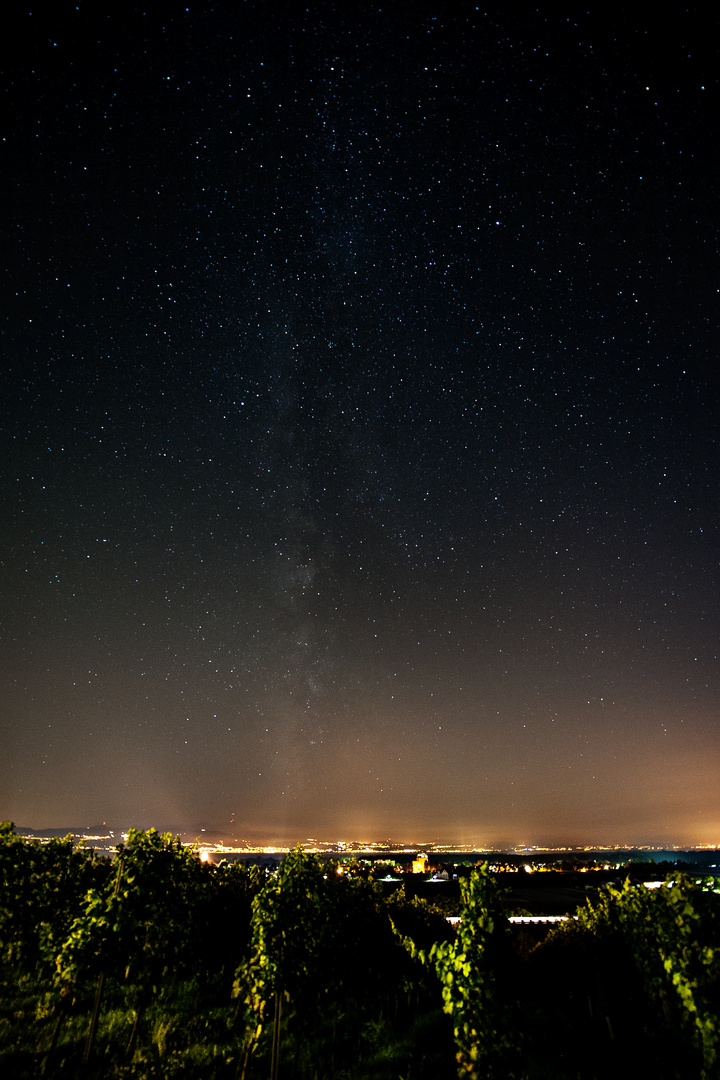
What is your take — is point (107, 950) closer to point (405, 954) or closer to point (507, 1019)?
point (507, 1019)

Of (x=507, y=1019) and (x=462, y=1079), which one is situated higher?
(x=507, y=1019)

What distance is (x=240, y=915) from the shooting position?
2719 cm

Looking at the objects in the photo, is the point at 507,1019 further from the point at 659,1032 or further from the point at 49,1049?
the point at 49,1049

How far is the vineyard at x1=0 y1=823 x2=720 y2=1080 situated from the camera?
8.25 metres

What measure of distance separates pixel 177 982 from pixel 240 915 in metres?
8.21

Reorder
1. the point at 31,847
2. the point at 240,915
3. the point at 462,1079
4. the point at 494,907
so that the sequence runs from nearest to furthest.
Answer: the point at 462,1079 → the point at 494,907 → the point at 31,847 → the point at 240,915

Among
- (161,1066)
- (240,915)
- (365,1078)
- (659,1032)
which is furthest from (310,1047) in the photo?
(240,915)

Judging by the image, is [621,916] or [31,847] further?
[31,847]

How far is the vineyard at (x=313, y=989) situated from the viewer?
27.1ft

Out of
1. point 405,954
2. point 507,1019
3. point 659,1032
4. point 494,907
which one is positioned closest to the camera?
point 507,1019

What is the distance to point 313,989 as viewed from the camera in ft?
39.7

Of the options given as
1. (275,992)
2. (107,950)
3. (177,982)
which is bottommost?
(177,982)

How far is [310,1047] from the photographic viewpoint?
13.5 metres

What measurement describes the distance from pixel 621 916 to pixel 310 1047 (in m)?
8.89
